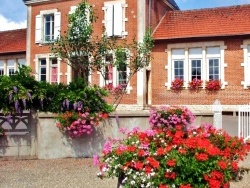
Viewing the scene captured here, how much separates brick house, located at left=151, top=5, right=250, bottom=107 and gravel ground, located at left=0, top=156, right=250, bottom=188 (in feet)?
37.2

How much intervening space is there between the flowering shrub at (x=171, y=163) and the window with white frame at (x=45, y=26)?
19.2 metres

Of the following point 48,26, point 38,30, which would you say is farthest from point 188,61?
point 38,30

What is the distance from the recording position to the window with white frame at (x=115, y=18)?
2061cm

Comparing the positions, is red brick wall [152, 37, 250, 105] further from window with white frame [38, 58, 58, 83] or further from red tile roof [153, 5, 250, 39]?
window with white frame [38, 58, 58, 83]

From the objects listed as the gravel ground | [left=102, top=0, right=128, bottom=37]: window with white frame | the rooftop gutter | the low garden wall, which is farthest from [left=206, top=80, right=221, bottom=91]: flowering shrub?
the gravel ground

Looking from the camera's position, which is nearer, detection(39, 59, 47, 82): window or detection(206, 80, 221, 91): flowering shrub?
detection(206, 80, 221, 91): flowering shrub

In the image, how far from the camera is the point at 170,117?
954 cm

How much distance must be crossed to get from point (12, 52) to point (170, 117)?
18.4 meters

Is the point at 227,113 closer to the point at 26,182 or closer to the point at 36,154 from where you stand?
the point at 36,154

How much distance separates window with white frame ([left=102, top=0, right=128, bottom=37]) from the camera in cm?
2061

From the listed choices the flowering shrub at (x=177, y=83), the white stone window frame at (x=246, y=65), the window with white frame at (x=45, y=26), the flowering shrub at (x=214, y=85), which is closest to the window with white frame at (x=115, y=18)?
Answer: the window with white frame at (x=45, y=26)

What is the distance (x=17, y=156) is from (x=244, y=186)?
5515 millimetres

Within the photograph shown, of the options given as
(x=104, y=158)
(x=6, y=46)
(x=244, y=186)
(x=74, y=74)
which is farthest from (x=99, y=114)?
(x=6, y=46)

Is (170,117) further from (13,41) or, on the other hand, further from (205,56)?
(13,41)
